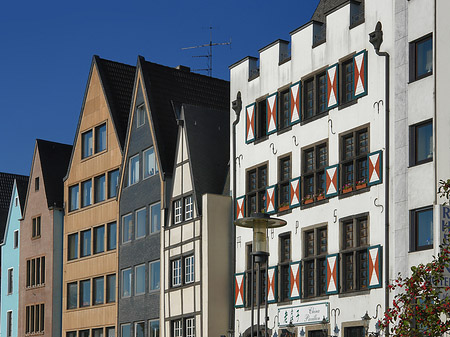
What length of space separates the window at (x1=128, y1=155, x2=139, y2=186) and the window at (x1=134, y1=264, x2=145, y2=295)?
3912 mm

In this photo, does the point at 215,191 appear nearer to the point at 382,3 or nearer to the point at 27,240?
the point at 382,3

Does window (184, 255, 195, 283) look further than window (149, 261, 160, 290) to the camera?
No

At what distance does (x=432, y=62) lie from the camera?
100 ft

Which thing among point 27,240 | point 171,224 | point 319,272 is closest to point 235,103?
point 171,224

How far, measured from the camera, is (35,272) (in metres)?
55.7

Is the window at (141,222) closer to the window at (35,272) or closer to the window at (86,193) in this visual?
the window at (86,193)

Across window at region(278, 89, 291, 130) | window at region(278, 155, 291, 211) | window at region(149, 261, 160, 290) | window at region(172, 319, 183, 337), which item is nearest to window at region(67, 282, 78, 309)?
window at region(149, 261, 160, 290)

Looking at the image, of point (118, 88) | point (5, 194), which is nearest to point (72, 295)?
point (118, 88)

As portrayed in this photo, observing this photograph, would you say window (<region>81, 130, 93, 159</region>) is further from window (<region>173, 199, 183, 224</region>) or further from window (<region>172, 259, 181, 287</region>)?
window (<region>172, 259, 181, 287</region>)

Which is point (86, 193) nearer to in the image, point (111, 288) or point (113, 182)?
point (113, 182)

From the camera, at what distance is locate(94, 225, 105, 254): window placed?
49.7m

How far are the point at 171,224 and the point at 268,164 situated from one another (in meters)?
6.38

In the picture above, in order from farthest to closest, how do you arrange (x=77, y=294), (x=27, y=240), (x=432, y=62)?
1. (x=27, y=240)
2. (x=77, y=294)
3. (x=432, y=62)

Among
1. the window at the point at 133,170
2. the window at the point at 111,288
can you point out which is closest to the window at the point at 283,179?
the window at the point at 133,170
